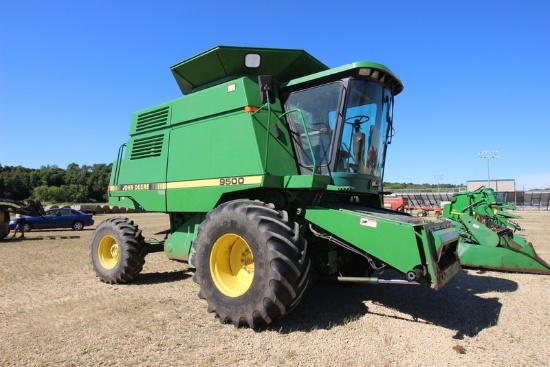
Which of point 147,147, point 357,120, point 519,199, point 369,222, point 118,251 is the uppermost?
point 519,199

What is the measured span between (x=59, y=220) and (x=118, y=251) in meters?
16.2

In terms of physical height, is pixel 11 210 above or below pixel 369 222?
below

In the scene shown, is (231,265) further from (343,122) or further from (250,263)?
(343,122)

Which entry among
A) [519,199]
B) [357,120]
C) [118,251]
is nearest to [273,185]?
[357,120]

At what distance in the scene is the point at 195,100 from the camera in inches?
238

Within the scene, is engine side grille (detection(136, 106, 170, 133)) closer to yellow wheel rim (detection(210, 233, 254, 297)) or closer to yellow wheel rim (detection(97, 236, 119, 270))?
yellow wheel rim (detection(97, 236, 119, 270))

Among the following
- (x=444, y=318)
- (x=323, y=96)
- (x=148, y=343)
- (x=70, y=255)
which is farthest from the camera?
(x=70, y=255)

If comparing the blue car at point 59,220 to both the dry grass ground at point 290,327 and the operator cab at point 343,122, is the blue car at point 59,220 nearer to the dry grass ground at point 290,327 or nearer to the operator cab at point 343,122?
the dry grass ground at point 290,327

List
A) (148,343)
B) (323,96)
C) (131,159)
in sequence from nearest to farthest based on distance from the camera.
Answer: (148,343) → (323,96) → (131,159)

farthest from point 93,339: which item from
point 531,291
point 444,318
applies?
point 531,291

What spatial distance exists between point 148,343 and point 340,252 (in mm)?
2966

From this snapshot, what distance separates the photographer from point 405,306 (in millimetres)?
5234

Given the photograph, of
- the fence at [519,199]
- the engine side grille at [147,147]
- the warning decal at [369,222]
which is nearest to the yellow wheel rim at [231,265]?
the warning decal at [369,222]

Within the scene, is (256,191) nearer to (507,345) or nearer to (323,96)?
(323,96)
